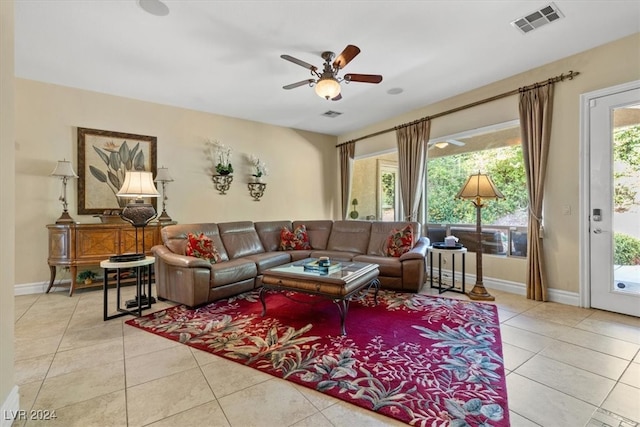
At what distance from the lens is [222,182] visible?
5.45m

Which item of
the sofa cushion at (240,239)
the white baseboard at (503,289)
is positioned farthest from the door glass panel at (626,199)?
the sofa cushion at (240,239)

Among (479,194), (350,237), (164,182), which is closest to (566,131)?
(479,194)

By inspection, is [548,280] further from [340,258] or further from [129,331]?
[129,331]

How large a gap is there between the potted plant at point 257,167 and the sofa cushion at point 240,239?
3.74 feet

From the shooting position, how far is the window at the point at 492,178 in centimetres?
410

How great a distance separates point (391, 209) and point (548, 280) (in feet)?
9.89

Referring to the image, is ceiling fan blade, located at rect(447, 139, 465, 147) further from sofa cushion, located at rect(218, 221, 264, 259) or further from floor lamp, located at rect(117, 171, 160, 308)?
floor lamp, located at rect(117, 171, 160, 308)

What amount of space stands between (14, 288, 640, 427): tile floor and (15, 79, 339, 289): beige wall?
1.88 meters

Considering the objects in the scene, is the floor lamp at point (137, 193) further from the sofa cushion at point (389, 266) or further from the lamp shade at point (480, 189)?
the lamp shade at point (480, 189)

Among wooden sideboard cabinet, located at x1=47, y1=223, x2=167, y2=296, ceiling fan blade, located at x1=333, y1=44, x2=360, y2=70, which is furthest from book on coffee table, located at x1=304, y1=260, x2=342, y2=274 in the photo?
wooden sideboard cabinet, located at x1=47, y1=223, x2=167, y2=296

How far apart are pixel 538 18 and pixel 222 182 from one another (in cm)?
486

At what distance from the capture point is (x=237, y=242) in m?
4.72

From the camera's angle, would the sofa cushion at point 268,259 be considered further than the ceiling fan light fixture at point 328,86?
Yes

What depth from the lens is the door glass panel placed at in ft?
10.0
